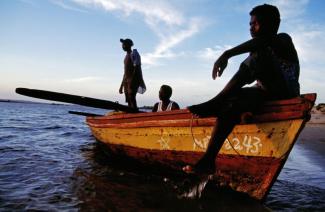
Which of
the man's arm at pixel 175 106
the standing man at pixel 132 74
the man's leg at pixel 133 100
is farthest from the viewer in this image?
the man's leg at pixel 133 100

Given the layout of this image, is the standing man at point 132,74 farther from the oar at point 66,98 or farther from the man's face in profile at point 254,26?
the man's face in profile at point 254,26

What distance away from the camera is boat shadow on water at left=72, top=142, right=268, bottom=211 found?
13.7 ft

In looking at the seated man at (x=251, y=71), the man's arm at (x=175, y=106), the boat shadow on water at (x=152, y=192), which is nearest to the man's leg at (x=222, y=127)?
the seated man at (x=251, y=71)

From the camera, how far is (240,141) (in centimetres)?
409

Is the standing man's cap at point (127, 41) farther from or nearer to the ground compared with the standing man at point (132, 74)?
farther from the ground

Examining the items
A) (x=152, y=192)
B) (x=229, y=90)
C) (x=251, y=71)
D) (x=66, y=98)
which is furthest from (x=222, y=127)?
(x=66, y=98)

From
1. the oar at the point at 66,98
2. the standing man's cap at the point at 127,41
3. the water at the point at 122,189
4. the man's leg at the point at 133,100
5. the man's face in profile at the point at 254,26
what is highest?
the standing man's cap at the point at 127,41

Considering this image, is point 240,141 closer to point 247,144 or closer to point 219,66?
point 247,144

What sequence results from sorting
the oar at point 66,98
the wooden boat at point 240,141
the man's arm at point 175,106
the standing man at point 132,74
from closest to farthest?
the wooden boat at point 240,141
the oar at point 66,98
the man's arm at point 175,106
the standing man at point 132,74

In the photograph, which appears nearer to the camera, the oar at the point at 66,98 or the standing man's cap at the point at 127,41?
the oar at the point at 66,98

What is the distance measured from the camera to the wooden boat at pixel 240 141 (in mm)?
3637

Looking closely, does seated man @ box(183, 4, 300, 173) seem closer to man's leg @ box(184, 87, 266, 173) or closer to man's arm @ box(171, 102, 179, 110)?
man's leg @ box(184, 87, 266, 173)

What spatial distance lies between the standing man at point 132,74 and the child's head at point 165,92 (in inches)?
65.8

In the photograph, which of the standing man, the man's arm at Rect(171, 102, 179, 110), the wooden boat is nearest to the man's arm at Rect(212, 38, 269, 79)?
the wooden boat
